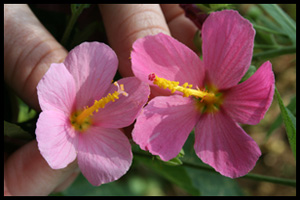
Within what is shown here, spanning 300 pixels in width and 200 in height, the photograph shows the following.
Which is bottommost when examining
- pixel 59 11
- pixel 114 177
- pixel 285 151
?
pixel 285 151

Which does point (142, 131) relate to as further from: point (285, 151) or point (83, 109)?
point (285, 151)

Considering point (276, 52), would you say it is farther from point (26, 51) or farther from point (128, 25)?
point (26, 51)

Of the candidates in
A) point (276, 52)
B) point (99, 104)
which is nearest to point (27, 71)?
point (99, 104)

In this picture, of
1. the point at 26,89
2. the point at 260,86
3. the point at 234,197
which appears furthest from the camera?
the point at 234,197

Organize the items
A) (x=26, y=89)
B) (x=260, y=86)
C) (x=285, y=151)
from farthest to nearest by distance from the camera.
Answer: (x=285, y=151) < (x=26, y=89) < (x=260, y=86)

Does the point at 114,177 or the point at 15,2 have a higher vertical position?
the point at 15,2

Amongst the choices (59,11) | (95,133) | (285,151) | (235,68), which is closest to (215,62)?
(235,68)

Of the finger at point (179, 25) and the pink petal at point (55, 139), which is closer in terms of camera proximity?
the pink petal at point (55, 139)

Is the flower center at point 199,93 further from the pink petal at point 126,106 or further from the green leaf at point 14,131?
the green leaf at point 14,131

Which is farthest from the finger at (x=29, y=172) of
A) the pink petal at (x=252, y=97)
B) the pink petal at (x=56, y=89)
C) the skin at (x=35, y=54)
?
the pink petal at (x=252, y=97)
